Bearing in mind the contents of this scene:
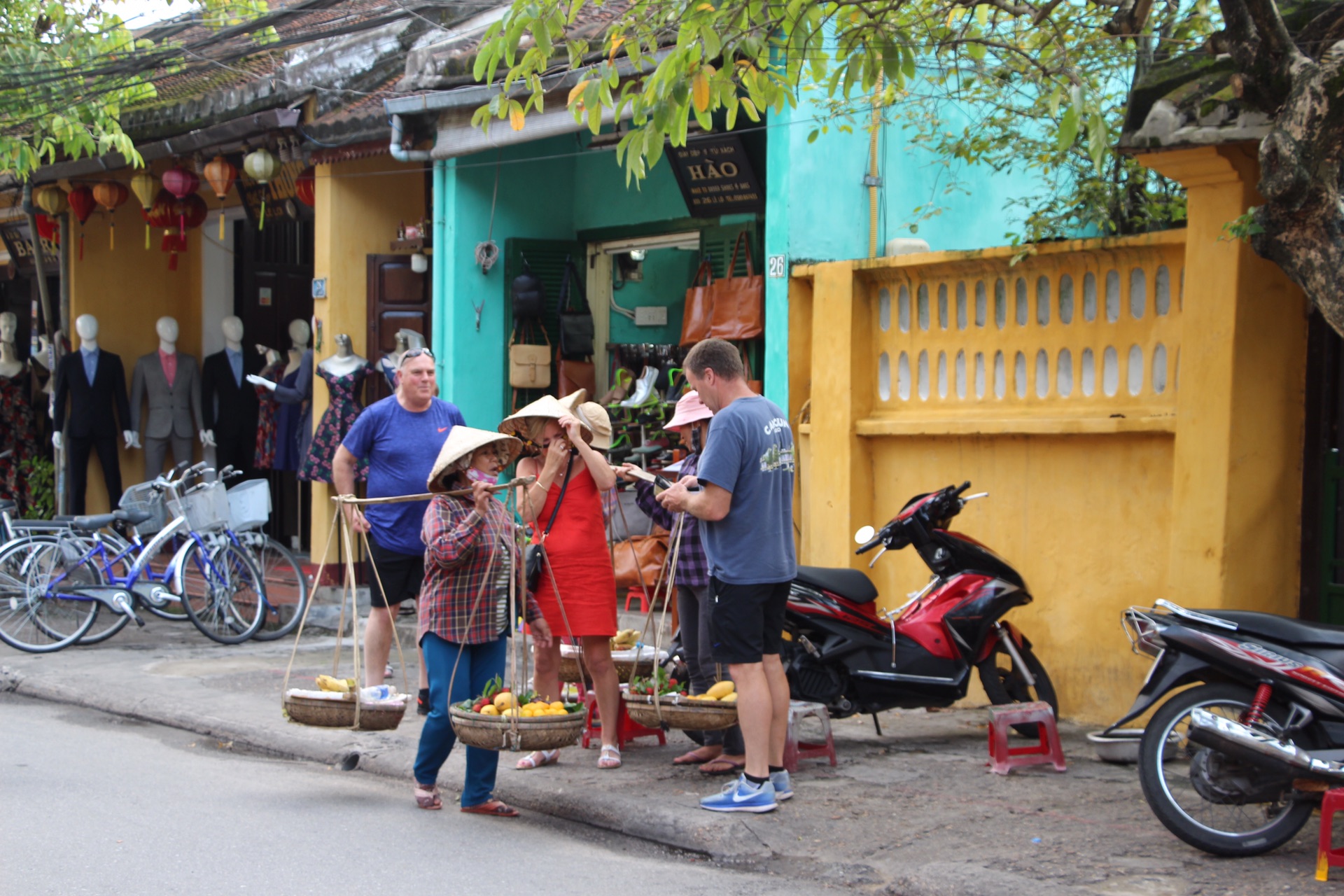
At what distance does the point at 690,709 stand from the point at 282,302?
415 inches

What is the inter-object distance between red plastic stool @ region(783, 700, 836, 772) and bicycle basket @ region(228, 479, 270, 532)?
19.4ft

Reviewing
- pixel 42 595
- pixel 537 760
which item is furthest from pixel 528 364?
pixel 537 760

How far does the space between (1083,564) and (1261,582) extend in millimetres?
1012

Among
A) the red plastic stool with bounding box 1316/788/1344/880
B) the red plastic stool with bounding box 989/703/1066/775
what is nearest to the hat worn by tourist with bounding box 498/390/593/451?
the red plastic stool with bounding box 989/703/1066/775

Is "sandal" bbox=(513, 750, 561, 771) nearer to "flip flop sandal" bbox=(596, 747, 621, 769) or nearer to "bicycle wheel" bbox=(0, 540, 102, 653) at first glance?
"flip flop sandal" bbox=(596, 747, 621, 769)

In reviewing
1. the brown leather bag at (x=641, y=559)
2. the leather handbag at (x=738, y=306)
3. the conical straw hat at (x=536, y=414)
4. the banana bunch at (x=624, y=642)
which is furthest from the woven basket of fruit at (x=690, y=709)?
the leather handbag at (x=738, y=306)

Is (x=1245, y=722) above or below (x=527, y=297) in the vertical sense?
below

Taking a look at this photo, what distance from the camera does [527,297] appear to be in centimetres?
1136

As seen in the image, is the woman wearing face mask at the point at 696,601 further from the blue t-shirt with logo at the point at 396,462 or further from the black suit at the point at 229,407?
the black suit at the point at 229,407

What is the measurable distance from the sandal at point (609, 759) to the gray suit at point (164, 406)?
935 centimetres

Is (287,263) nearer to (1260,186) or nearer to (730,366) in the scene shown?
(730,366)

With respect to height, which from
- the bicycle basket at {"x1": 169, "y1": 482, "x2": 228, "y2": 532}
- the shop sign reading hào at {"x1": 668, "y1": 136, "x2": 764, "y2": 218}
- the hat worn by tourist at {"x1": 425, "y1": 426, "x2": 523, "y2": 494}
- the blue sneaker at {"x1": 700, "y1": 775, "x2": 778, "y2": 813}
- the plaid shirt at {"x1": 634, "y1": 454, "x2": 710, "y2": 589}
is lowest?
the blue sneaker at {"x1": 700, "y1": 775, "x2": 778, "y2": 813}

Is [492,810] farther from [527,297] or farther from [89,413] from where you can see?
[89,413]

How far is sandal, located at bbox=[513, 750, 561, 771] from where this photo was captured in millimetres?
6547
